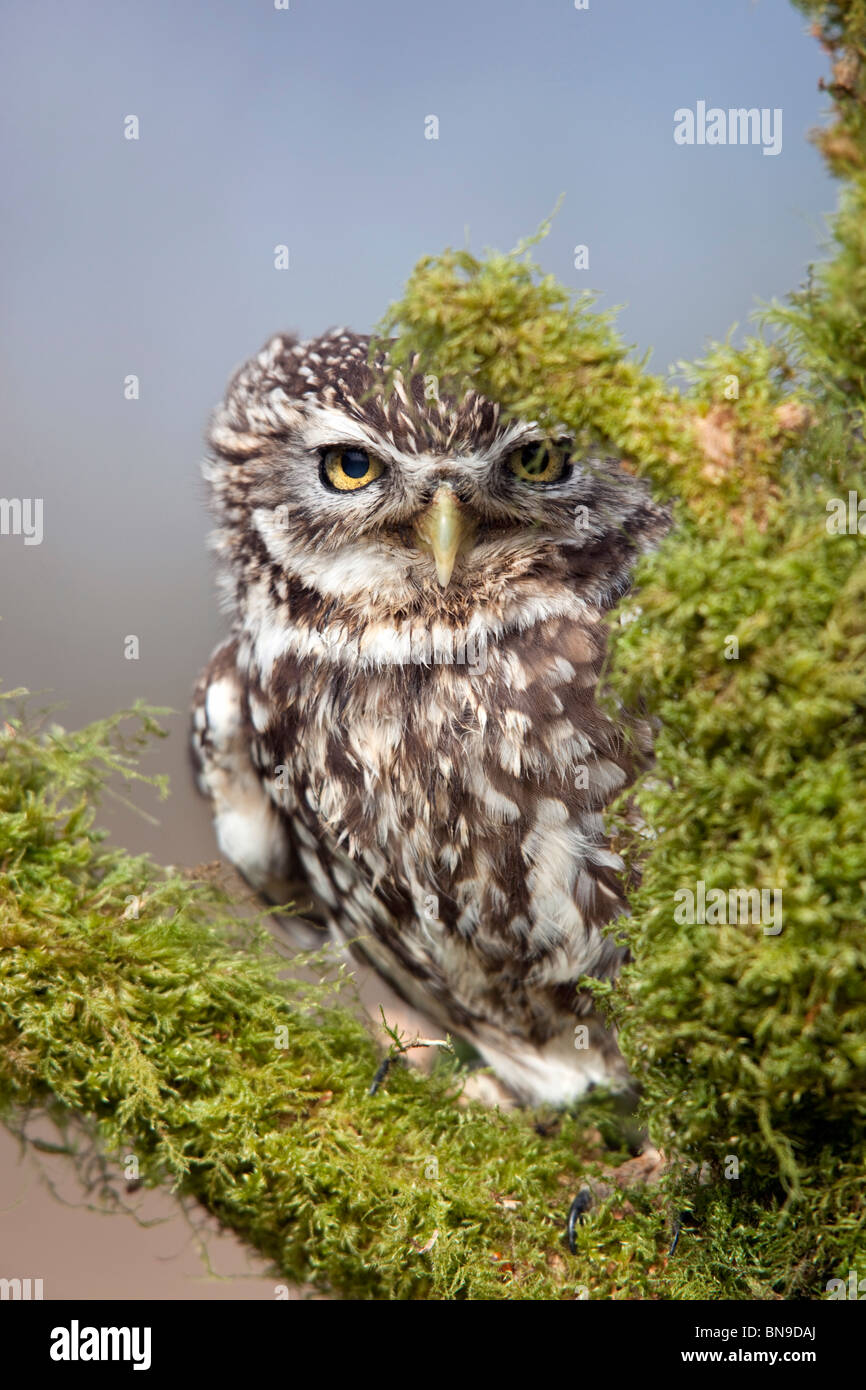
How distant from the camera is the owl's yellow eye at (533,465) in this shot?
6.37ft

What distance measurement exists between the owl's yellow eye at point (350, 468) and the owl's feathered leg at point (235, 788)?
2.36ft

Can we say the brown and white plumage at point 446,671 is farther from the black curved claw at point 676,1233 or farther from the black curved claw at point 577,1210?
Result: the black curved claw at point 676,1233

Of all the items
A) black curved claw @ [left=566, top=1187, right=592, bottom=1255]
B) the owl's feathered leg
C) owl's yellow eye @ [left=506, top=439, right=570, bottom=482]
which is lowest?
black curved claw @ [left=566, top=1187, right=592, bottom=1255]

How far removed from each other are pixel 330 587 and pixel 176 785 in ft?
Result: 8.84

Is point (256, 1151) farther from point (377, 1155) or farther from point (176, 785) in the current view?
point (176, 785)

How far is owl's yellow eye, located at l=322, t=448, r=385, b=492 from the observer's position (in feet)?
6.86

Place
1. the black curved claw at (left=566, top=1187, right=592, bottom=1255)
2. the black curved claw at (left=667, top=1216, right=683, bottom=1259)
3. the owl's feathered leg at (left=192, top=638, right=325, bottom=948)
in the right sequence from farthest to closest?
the owl's feathered leg at (left=192, top=638, right=325, bottom=948), the black curved claw at (left=566, top=1187, right=592, bottom=1255), the black curved claw at (left=667, top=1216, right=683, bottom=1259)

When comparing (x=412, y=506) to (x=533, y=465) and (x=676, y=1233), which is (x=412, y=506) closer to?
(x=533, y=465)

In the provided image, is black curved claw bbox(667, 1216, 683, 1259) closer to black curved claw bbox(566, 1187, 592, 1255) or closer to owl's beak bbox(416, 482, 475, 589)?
black curved claw bbox(566, 1187, 592, 1255)

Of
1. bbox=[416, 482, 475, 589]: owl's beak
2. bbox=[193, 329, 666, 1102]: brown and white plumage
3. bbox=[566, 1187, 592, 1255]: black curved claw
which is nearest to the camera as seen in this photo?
bbox=[566, 1187, 592, 1255]: black curved claw

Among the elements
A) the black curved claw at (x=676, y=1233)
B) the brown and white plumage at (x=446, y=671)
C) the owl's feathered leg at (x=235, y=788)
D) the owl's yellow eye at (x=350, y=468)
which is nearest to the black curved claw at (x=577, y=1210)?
the black curved claw at (x=676, y=1233)

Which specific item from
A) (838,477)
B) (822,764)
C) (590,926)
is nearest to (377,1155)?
(590,926)

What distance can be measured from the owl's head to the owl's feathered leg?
45cm

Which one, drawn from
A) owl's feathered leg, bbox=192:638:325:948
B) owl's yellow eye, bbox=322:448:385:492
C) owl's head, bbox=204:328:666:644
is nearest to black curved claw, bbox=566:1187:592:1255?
owl's head, bbox=204:328:666:644
